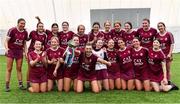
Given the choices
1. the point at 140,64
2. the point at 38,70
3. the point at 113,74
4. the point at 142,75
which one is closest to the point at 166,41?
the point at 140,64

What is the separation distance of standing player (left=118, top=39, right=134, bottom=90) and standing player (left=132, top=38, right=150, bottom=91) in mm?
107

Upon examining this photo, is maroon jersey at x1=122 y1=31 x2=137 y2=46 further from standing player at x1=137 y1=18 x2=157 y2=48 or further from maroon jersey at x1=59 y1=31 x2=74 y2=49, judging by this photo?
maroon jersey at x1=59 y1=31 x2=74 y2=49

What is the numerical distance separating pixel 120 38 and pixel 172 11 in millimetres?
10334

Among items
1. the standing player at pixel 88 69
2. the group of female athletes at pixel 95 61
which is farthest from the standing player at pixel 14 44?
the standing player at pixel 88 69

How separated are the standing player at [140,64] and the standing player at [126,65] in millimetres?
107

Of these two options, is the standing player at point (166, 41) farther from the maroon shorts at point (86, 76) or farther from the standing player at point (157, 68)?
the maroon shorts at point (86, 76)

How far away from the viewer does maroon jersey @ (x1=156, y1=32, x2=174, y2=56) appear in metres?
8.90

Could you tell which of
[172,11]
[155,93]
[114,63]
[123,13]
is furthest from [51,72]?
[172,11]

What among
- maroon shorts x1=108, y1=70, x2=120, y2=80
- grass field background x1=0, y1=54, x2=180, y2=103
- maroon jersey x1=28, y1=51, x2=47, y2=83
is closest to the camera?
grass field background x1=0, y1=54, x2=180, y2=103

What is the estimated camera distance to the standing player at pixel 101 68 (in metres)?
8.59

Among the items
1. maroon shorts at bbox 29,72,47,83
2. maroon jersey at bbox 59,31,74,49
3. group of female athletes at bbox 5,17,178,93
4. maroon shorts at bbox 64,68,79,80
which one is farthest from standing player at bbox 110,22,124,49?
maroon shorts at bbox 29,72,47,83

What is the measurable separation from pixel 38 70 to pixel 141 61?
2.14m

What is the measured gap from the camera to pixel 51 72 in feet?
28.9

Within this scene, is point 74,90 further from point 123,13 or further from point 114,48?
point 123,13
